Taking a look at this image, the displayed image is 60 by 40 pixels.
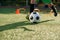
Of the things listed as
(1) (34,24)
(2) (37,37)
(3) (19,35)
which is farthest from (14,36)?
(1) (34,24)

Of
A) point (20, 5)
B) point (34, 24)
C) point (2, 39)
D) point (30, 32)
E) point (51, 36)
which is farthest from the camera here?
point (20, 5)

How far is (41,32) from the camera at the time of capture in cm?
694

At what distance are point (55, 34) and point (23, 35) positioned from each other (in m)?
0.96

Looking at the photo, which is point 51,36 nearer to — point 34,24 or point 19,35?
point 19,35

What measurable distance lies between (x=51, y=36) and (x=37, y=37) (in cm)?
43

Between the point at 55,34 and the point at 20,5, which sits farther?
the point at 20,5

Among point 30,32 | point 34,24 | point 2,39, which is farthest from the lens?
point 34,24

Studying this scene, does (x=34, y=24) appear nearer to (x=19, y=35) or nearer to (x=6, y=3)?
(x=19, y=35)

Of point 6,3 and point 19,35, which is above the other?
point 19,35

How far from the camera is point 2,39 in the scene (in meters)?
5.96

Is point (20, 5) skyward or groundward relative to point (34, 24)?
groundward

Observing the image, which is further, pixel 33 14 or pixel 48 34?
pixel 33 14

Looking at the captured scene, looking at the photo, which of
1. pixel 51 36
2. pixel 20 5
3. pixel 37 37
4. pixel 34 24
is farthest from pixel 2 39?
pixel 20 5

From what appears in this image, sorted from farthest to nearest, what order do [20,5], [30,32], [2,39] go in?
[20,5] → [30,32] → [2,39]
